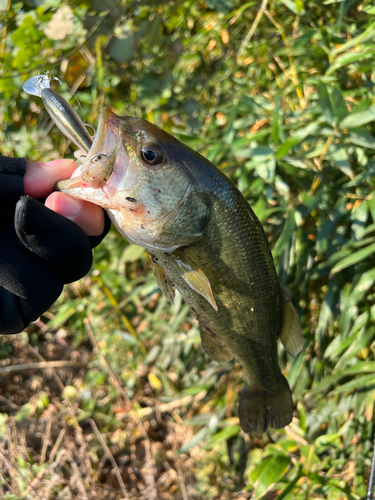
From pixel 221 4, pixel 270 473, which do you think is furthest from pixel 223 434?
pixel 221 4

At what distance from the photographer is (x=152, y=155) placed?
1.23 m

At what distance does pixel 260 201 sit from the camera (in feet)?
7.67

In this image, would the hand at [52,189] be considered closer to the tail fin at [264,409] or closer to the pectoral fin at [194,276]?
the pectoral fin at [194,276]

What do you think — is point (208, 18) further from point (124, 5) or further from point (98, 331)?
point (98, 331)

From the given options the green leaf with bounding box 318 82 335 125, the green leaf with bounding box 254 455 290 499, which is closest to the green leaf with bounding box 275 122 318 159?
the green leaf with bounding box 318 82 335 125

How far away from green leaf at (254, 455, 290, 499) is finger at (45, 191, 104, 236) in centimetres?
A: 154

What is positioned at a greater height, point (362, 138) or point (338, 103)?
point (338, 103)

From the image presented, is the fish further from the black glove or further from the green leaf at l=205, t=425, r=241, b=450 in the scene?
the green leaf at l=205, t=425, r=241, b=450

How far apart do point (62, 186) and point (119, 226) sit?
20 centimetres

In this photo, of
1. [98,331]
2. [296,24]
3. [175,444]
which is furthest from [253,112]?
[175,444]

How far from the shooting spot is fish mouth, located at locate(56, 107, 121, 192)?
3.76ft

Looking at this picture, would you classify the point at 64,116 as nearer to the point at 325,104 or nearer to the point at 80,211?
the point at 80,211

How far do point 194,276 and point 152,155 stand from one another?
367mm

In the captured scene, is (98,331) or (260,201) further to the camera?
(98,331)
